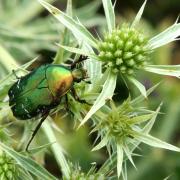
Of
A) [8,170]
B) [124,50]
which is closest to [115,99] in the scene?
[124,50]

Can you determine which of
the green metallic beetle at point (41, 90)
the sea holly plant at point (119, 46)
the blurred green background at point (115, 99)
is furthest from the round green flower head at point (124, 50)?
the blurred green background at point (115, 99)

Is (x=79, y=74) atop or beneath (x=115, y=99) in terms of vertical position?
atop

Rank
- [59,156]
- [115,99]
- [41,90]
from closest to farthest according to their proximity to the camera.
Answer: [41,90], [59,156], [115,99]

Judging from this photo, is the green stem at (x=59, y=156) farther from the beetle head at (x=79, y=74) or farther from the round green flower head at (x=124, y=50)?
the round green flower head at (x=124, y=50)

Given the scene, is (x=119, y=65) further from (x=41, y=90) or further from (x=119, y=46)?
(x=41, y=90)

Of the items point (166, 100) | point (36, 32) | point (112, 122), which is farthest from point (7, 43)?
point (112, 122)

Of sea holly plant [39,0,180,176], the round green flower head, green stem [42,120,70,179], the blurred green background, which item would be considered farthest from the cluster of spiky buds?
the blurred green background

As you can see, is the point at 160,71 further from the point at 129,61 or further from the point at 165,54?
the point at 165,54

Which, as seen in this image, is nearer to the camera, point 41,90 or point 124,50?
point 41,90
